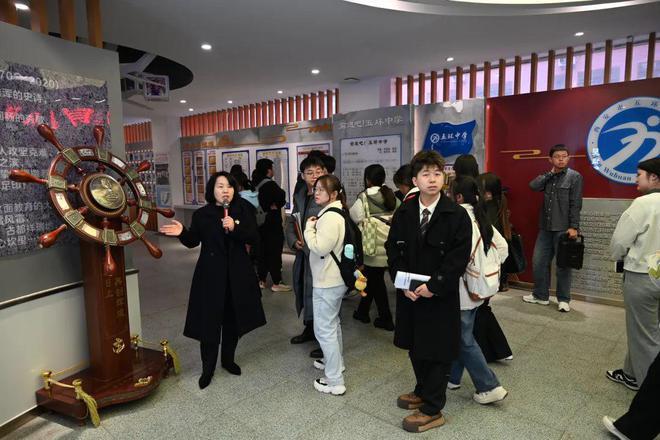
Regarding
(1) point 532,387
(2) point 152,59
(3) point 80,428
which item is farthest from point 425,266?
(2) point 152,59

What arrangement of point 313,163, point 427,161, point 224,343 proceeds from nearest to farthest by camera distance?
point 427,161, point 224,343, point 313,163

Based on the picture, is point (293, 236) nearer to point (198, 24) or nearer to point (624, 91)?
point (198, 24)

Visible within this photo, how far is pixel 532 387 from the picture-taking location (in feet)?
8.50

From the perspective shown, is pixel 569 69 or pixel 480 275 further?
pixel 569 69

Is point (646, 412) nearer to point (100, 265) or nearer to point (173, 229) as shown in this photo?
point (173, 229)

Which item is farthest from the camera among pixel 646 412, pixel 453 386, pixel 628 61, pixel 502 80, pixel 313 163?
pixel 502 80

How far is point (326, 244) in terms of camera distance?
2.34 metres

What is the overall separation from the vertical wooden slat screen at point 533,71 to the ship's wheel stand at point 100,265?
4.41 m

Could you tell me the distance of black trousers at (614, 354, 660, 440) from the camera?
1.86m

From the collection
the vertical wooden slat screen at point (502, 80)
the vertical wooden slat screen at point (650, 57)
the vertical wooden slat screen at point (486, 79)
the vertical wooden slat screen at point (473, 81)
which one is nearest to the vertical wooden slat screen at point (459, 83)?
the vertical wooden slat screen at point (473, 81)

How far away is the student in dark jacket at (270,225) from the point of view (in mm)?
4715

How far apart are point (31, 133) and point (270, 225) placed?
2783 mm

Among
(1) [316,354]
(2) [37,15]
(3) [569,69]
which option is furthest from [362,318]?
(3) [569,69]

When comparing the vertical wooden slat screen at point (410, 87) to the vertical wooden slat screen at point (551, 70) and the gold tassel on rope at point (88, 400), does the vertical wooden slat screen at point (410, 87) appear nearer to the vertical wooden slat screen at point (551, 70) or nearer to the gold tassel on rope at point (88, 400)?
the vertical wooden slat screen at point (551, 70)
